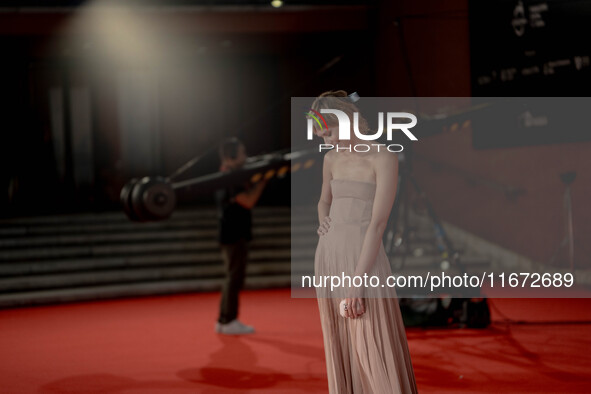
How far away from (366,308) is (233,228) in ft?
9.73

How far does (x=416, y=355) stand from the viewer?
186 inches

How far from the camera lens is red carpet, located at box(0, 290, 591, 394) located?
4137mm

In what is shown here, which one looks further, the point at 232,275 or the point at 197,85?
the point at 197,85

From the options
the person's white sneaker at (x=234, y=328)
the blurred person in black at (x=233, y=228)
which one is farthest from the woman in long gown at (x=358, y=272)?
the person's white sneaker at (x=234, y=328)

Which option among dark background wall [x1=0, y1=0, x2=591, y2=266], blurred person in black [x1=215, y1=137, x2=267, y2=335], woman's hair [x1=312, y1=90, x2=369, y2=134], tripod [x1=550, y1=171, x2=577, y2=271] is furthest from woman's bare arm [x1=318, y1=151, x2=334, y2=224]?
dark background wall [x1=0, y1=0, x2=591, y2=266]

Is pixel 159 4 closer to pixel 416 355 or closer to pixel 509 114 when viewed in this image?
pixel 509 114

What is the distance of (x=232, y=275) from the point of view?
5555 mm

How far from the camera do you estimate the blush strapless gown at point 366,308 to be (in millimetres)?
2580

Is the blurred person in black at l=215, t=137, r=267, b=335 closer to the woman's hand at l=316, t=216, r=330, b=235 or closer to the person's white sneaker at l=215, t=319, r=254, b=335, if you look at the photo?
the person's white sneaker at l=215, t=319, r=254, b=335

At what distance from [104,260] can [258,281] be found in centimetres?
195

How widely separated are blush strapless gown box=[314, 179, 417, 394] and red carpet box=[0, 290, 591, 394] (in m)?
1.39

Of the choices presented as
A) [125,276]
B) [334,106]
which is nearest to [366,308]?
[334,106]

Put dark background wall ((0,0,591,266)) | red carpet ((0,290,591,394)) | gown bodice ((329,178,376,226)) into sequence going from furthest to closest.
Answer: dark background wall ((0,0,591,266))
red carpet ((0,290,591,394))
gown bodice ((329,178,376,226))

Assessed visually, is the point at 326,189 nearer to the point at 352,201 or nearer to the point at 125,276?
the point at 352,201
